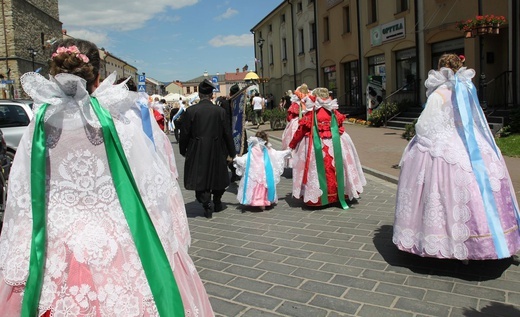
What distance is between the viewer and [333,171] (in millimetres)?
6457

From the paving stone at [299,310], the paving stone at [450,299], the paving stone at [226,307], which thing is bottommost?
the paving stone at [450,299]

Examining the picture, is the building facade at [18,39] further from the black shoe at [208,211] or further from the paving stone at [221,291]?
the paving stone at [221,291]

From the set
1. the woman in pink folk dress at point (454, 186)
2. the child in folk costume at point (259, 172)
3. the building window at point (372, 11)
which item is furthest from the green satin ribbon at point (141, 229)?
the building window at point (372, 11)

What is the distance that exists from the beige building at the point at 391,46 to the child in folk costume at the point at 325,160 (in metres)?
8.91

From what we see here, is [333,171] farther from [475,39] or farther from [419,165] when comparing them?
[475,39]

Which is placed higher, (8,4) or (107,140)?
(8,4)

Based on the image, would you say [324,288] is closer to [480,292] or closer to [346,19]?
[480,292]

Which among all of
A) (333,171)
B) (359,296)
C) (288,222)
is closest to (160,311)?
(359,296)

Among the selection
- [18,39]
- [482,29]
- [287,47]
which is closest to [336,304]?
[482,29]

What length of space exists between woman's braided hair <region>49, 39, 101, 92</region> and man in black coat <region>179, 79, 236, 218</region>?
3966 mm

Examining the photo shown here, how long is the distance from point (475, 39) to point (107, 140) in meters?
15.3

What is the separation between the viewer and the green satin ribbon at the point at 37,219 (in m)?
1.89

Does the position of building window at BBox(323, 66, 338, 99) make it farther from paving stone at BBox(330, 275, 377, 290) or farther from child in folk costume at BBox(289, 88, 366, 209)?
paving stone at BBox(330, 275, 377, 290)

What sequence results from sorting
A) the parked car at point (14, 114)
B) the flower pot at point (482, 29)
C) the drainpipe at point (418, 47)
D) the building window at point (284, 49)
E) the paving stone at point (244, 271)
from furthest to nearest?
the building window at point (284, 49)
the drainpipe at point (418, 47)
the flower pot at point (482, 29)
the parked car at point (14, 114)
the paving stone at point (244, 271)
